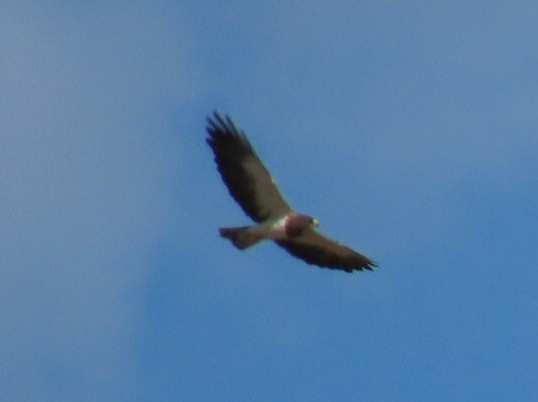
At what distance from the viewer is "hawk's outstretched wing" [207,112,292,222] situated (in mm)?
49406

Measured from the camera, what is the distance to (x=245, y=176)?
162ft

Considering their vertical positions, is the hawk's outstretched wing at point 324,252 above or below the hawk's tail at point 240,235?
above

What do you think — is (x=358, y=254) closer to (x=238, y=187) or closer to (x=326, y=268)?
(x=326, y=268)

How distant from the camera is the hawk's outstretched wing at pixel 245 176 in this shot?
49406mm

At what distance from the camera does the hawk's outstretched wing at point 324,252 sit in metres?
50.8

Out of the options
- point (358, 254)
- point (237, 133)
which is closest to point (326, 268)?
point (358, 254)

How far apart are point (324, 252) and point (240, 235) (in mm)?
3926

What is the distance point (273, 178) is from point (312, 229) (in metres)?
2.06

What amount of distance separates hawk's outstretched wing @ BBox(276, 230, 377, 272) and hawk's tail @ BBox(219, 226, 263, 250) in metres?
1.89

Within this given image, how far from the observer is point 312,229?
50.5 meters

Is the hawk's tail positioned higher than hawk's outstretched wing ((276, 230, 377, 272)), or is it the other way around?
hawk's outstretched wing ((276, 230, 377, 272))

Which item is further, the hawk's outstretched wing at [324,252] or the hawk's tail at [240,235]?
the hawk's outstretched wing at [324,252]

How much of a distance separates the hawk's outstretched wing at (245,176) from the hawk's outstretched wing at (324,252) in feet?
4.11

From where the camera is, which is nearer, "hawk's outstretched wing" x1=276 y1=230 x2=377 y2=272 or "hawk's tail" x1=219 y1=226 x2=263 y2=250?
"hawk's tail" x1=219 y1=226 x2=263 y2=250
